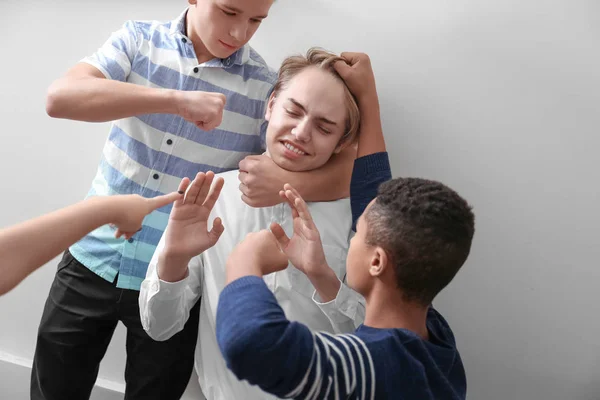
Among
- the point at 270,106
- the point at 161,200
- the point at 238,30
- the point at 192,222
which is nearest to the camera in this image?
the point at 161,200

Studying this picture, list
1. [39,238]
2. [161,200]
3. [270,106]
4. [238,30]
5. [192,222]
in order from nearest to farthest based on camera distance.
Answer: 1. [39,238]
2. [161,200]
3. [192,222]
4. [238,30]
5. [270,106]

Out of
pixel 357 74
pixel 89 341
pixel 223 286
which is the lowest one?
pixel 89 341

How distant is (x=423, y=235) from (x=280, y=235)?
27cm

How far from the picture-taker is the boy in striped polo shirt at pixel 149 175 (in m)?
1.11

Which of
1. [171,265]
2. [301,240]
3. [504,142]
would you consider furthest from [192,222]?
[504,142]

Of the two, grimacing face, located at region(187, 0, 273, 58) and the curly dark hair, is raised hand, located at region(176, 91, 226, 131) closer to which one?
grimacing face, located at region(187, 0, 273, 58)

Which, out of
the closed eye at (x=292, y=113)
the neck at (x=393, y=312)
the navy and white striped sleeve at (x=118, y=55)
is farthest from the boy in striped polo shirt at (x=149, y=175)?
the neck at (x=393, y=312)

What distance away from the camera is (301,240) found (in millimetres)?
965

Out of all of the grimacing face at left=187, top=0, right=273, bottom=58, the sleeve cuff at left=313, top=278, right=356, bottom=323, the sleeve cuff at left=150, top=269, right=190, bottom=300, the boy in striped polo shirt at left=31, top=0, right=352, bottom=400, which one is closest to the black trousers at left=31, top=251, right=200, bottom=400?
the boy in striped polo shirt at left=31, top=0, right=352, bottom=400

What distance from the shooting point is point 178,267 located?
93 centimetres

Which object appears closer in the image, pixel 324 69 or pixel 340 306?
pixel 340 306

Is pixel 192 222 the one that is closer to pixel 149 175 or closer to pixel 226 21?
pixel 149 175

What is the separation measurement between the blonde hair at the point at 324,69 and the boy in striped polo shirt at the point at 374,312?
25 cm

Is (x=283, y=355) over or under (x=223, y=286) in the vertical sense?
over
